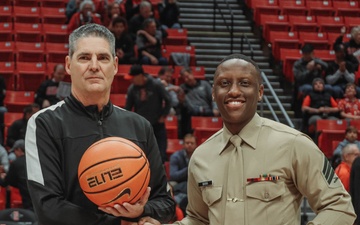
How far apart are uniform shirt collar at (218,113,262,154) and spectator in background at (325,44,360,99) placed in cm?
964

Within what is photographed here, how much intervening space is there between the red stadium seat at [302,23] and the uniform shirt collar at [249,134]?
12.7 m

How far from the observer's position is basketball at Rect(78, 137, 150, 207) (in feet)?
10.1

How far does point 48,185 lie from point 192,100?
8.68 m

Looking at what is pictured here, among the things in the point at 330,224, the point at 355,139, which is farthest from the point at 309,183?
the point at 355,139

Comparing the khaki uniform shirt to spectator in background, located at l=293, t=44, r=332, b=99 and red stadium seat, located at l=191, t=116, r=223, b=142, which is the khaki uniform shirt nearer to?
red stadium seat, located at l=191, t=116, r=223, b=142

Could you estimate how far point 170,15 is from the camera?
50.3 ft

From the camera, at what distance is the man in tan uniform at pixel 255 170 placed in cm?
309

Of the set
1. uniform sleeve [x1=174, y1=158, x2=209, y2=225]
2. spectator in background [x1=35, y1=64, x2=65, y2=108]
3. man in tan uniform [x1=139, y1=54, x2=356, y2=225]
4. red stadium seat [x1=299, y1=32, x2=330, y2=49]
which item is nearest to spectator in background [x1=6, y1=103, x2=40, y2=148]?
spectator in background [x1=35, y1=64, x2=65, y2=108]

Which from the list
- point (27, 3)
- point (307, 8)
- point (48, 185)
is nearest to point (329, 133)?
point (307, 8)

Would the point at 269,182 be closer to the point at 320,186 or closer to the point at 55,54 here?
the point at 320,186

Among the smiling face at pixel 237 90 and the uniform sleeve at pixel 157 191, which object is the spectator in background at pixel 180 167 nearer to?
the uniform sleeve at pixel 157 191

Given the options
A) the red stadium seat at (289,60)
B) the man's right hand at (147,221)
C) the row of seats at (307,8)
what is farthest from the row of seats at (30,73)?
the man's right hand at (147,221)

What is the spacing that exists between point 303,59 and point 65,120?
10.3m

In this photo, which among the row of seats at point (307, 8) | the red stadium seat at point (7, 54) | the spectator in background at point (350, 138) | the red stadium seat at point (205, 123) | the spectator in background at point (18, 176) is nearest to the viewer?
the spectator in background at point (18, 176)
